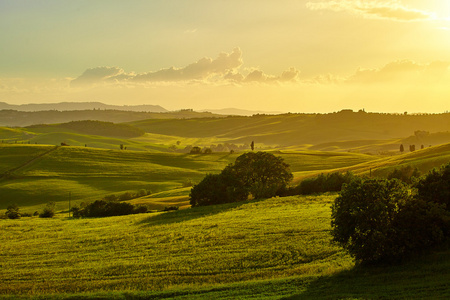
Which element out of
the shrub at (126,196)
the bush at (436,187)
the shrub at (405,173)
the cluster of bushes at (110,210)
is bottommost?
the shrub at (126,196)

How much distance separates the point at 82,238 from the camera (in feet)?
169

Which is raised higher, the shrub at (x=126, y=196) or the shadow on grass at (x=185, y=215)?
the shadow on grass at (x=185, y=215)

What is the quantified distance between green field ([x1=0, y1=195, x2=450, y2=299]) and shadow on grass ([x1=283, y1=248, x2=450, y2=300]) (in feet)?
0.18

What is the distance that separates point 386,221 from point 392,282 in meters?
5.03

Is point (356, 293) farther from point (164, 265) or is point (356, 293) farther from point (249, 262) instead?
point (164, 265)

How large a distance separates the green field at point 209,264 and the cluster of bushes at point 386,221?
1043 millimetres

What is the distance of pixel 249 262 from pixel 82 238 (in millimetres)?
24249

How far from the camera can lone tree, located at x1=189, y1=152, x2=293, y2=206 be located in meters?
78.2

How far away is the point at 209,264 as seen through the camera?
3531 centimetres

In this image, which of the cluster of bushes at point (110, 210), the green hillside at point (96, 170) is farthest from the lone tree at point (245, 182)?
the green hillside at point (96, 170)

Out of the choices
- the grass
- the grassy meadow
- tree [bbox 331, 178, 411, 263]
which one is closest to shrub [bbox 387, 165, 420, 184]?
the grassy meadow

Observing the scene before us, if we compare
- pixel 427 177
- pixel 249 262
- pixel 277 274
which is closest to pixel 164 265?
pixel 249 262

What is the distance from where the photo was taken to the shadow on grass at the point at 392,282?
24.6m

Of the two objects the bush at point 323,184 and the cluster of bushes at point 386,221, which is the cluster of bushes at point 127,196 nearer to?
the bush at point 323,184
